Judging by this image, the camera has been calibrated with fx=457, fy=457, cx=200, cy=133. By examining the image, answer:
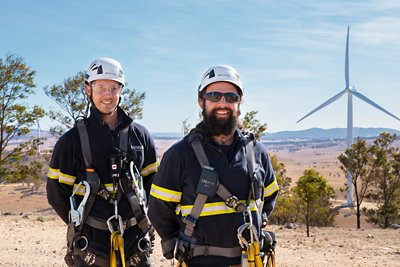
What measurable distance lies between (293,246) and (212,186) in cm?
1422

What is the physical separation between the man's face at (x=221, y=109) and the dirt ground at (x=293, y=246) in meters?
8.50

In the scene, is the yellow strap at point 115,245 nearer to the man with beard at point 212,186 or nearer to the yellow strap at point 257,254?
the man with beard at point 212,186

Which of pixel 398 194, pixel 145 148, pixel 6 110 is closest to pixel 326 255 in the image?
pixel 145 148

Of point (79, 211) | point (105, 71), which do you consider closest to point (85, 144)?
point (79, 211)

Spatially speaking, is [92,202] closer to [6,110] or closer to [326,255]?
[326,255]

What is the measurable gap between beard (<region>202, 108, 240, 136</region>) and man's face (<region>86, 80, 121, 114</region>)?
1257 millimetres

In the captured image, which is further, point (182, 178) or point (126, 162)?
point (126, 162)

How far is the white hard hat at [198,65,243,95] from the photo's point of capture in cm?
405

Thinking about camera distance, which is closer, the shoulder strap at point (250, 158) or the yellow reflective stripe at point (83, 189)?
the shoulder strap at point (250, 158)

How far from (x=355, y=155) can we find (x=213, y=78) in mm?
35616

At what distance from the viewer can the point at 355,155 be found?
Result: 37.3 meters

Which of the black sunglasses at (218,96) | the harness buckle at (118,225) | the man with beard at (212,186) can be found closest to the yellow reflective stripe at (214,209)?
the man with beard at (212,186)

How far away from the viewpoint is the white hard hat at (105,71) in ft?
15.9

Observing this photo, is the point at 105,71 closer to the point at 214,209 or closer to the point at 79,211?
the point at 79,211
